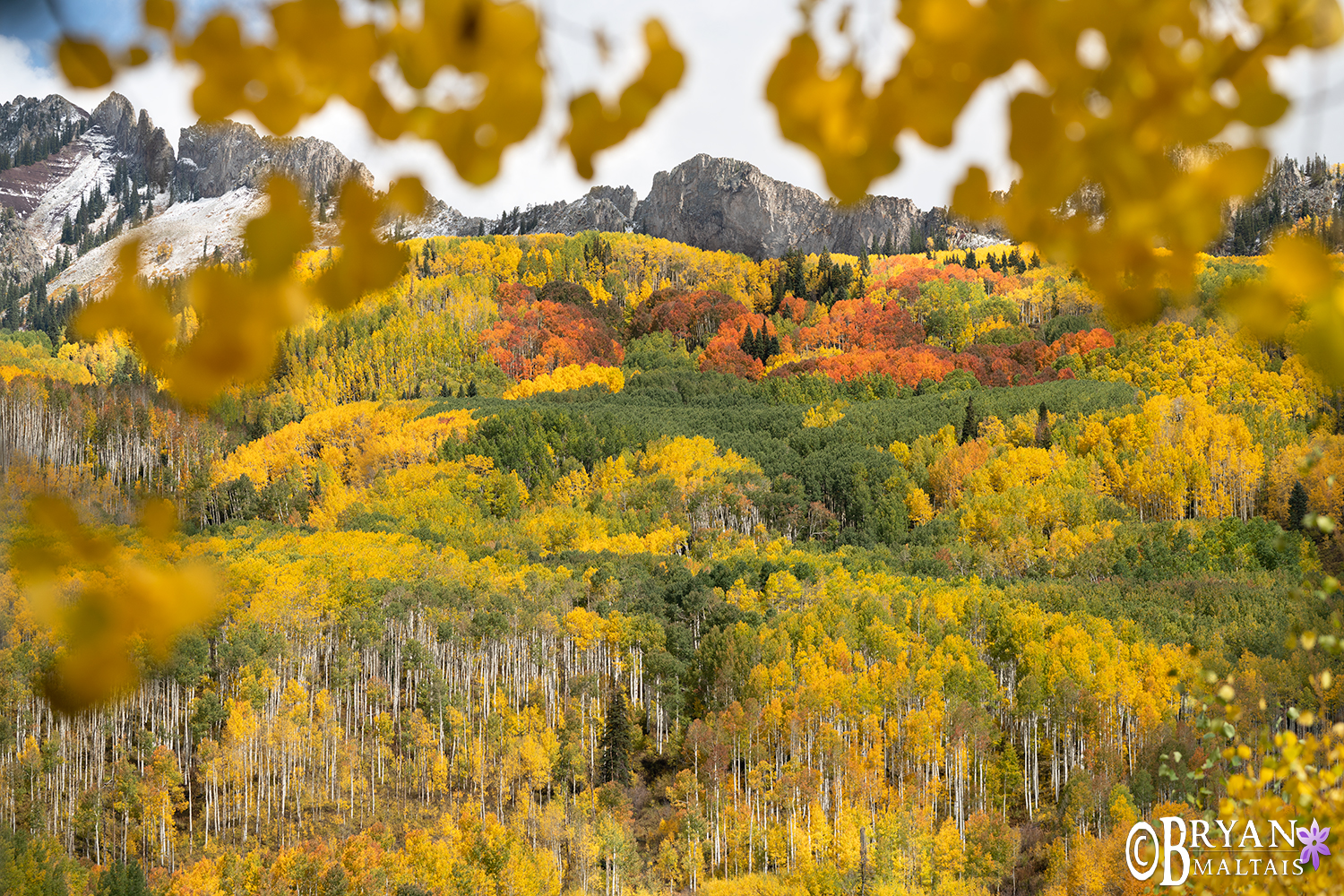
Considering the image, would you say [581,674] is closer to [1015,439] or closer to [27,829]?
[27,829]

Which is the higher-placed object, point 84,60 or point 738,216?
point 738,216

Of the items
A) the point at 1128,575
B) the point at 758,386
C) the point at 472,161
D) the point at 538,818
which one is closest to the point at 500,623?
the point at 538,818

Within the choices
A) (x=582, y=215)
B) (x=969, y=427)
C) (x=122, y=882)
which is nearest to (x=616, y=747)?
(x=122, y=882)

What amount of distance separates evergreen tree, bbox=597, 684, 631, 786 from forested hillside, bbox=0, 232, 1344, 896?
0.15 meters

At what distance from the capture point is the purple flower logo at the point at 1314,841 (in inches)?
206

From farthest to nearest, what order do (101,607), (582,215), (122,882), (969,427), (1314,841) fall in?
1. (582,215)
2. (969,427)
3. (122,882)
4. (1314,841)
5. (101,607)

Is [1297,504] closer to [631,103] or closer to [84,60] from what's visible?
[631,103]

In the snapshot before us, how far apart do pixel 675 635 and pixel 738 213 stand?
11518cm

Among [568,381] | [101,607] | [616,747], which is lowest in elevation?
[616,747]

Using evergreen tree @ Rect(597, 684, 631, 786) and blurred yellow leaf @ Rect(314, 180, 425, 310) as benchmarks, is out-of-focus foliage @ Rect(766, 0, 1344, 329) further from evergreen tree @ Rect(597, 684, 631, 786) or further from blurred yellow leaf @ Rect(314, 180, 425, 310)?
evergreen tree @ Rect(597, 684, 631, 786)

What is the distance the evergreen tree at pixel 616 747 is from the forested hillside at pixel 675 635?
153 mm

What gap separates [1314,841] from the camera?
540 cm

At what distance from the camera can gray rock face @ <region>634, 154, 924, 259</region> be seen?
489 feet

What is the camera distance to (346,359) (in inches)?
4161
